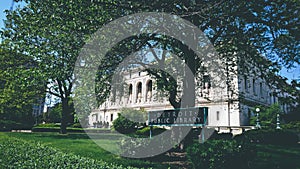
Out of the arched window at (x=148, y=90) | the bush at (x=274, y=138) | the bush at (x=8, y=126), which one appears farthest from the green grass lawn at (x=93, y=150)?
the arched window at (x=148, y=90)

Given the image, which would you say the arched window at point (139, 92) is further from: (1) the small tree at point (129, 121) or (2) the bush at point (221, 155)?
(2) the bush at point (221, 155)

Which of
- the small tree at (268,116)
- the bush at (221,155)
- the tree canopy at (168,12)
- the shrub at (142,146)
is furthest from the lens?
the small tree at (268,116)

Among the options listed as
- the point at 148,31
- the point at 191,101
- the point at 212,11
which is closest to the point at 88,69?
the point at 148,31

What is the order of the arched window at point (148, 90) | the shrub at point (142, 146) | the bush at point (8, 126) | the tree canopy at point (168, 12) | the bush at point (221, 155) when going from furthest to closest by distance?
the arched window at point (148, 90) < the bush at point (8, 126) < the shrub at point (142, 146) < the tree canopy at point (168, 12) < the bush at point (221, 155)

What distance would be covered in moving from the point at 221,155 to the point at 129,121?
83.3 feet

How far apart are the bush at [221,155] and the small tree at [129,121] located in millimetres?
22212

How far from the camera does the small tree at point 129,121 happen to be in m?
28.9

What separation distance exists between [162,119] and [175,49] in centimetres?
454

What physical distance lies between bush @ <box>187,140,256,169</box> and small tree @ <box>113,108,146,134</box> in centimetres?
2221

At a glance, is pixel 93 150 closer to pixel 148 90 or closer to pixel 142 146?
pixel 142 146

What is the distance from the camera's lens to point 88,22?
25.8ft

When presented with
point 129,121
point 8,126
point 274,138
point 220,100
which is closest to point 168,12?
point 274,138

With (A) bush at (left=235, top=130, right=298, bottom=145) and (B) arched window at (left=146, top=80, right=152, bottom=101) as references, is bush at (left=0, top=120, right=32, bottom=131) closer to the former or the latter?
(B) arched window at (left=146, top=80, right=152, bottom=101)

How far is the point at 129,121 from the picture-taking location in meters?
30.9
